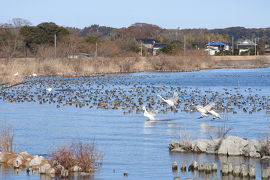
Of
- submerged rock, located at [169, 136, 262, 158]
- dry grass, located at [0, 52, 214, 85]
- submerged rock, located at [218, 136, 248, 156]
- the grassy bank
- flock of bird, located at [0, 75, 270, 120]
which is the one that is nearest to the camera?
submerged rock, located at [169, 136, 262, 158]

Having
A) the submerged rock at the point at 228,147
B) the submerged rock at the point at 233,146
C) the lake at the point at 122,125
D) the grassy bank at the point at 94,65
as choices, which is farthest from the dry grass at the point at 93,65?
the submerged rock at the point at 233,146

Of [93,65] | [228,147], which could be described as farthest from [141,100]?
[93,65]

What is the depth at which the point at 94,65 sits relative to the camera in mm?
71688

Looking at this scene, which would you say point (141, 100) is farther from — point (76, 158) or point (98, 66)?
point (98, 66)

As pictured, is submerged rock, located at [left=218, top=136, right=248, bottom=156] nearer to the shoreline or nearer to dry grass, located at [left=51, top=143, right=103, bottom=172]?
dry grass, located at [left=51, top=143, right=103, bottom=172]

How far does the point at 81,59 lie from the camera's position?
232ft

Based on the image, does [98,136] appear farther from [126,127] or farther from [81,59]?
[81,59]

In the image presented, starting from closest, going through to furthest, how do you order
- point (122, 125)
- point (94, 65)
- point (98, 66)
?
1. point (122, 125)
2. point (94, 65)
3. point (98, 66)

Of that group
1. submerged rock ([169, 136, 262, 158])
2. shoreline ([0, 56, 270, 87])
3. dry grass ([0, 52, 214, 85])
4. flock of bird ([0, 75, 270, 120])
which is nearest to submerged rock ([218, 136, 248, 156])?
submerged rock ([169, 136, 262, 158])

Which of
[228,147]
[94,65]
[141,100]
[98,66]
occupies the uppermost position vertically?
[94,65]

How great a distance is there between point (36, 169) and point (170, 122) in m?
10.8

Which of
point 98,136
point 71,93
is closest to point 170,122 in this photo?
point 98,136

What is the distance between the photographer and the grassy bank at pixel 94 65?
5753 cm

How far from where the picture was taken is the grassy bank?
57.5 metres
